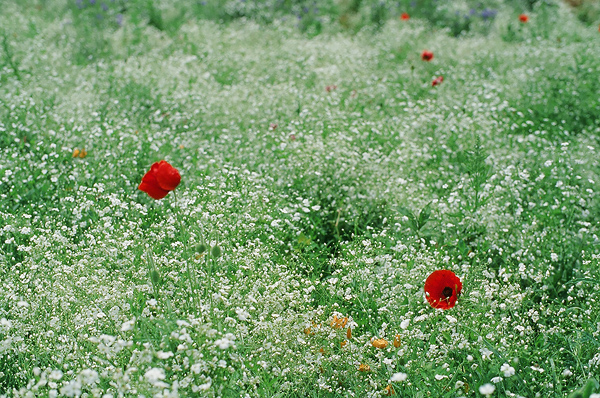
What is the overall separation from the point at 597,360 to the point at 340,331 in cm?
121

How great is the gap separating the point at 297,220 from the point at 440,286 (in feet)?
4.16

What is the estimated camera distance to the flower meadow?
256cm

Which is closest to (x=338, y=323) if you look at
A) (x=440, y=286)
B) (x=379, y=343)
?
(x=379, y=343)

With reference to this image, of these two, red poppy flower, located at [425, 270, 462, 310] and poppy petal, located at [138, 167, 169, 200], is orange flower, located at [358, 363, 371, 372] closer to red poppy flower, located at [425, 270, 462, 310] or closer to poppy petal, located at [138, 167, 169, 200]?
red poppy flower, located at [425, 270, 462, 310]

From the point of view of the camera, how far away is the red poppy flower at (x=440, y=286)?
108 inches

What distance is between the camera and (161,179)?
8.62 feet

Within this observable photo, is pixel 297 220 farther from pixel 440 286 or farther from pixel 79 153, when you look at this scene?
pixel 79 153

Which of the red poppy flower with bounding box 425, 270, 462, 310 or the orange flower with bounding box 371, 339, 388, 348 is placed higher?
the red poppy flower with bounding box 425, 270, 462, 310

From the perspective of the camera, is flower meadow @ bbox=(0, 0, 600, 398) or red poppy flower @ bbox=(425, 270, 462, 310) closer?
flower meadow @ bbox=(0, 0, 600, 398)

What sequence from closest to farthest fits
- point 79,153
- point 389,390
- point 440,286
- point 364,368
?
point 389,390, point 364,368, point 440,286, point 79,153

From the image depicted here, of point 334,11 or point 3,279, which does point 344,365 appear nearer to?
point 3,279

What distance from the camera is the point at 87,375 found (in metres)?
2.01

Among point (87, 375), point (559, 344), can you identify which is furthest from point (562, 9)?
point (87, 375)

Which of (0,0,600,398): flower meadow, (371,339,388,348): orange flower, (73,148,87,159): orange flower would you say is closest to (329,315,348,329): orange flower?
(0,0,600,398): flower meadow
